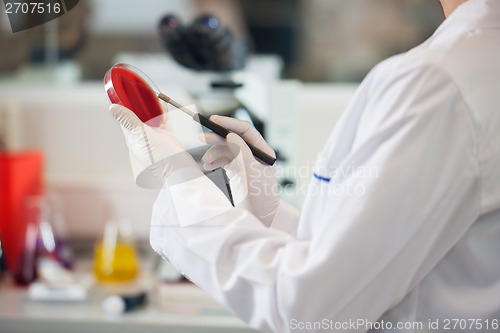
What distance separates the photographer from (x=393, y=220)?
0.71 metres

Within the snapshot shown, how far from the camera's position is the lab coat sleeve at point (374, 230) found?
700 mm

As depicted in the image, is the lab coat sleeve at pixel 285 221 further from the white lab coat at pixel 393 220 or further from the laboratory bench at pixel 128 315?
the laboratory bench at pixel 128 315

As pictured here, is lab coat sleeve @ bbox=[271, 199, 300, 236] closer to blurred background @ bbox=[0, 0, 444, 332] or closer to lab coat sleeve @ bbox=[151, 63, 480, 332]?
lab coat sleeve @ bbox=[151, 63, 480, 332]

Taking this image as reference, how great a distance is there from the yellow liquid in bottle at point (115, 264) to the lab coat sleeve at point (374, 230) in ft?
2.89

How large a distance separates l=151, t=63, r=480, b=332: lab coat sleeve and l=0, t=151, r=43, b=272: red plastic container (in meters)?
1.04

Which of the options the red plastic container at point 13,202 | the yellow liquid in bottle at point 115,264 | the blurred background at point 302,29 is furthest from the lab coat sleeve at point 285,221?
the blurred background at point 302,29

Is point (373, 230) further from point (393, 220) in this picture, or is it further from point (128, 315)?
point (128, 315)

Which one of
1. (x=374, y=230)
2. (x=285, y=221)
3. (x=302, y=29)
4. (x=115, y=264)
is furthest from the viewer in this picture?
(x=302, y=29)

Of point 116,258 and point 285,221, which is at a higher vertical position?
point 285,221

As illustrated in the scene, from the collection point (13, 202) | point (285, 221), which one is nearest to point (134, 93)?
point (285, 221)

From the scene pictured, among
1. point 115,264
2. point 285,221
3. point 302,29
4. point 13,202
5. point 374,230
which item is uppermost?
point 374,230

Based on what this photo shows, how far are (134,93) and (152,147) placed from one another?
0.09m

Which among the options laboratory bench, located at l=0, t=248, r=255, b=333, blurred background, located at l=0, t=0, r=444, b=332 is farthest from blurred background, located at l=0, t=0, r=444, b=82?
laboratory bench, located at l=0, t=248, r=255, b=333

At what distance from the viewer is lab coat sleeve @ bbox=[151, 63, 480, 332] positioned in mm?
700
